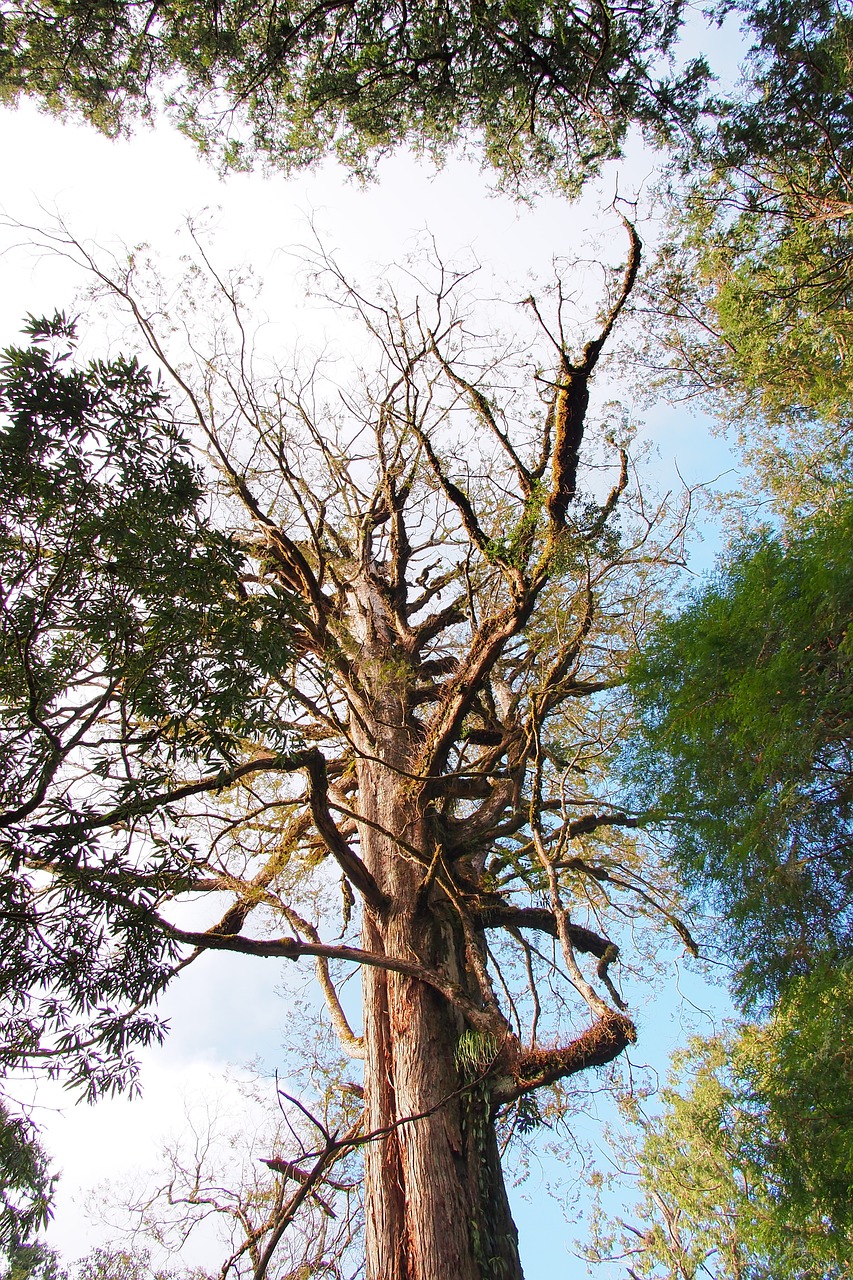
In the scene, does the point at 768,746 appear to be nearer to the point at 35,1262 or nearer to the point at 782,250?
the point at 782,250

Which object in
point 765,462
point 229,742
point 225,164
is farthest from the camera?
point 765,462

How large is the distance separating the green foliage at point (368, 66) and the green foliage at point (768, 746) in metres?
3.09

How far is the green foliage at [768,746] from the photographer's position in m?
2.58

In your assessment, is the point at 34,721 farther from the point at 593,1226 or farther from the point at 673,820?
the point at 593,1226

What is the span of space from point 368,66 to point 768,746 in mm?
4638

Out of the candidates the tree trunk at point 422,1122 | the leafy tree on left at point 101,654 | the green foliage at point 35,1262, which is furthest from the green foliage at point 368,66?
the green foliage at point 35,1262

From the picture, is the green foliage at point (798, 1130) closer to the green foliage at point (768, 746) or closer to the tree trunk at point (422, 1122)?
the green foliage at point (768, 746)

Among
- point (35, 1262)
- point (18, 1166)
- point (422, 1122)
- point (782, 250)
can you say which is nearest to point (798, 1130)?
point (422, 1122)

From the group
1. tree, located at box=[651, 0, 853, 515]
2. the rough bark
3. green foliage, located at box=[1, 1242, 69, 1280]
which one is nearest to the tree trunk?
the rough bark

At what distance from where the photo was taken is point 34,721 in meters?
2.35

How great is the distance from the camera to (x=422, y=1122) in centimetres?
365

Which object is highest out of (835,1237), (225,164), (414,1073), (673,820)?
(225,164)

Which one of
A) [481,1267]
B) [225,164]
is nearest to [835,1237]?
[481,1267]

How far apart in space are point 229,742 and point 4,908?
860mm
